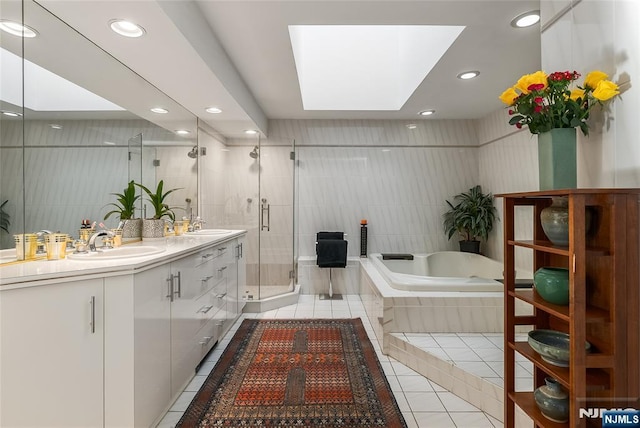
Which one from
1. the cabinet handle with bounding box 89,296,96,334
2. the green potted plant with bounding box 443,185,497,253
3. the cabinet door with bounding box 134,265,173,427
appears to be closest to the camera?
the cabinet handle with bounding box 89,296,96,334

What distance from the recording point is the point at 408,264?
13.4 feet

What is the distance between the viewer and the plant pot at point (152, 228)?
7.93ft

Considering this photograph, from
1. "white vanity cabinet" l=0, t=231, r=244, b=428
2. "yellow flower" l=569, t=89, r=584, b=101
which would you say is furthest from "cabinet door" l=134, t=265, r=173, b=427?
"yellow flower" l=569, t=89, r=584, b=101

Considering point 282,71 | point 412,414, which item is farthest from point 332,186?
point 412,414

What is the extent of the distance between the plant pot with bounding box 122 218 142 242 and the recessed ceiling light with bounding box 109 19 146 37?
1241 millimetres

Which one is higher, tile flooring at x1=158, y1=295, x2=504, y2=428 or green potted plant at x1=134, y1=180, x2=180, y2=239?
green potted plant at x1=134, y1=180, x2=180, y2=239

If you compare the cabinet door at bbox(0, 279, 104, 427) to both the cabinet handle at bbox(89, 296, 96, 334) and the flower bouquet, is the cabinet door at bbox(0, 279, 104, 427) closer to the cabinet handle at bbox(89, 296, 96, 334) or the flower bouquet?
the cabinet handle at bbox(89, 296, 96, 334)

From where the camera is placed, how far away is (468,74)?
2.75 meters

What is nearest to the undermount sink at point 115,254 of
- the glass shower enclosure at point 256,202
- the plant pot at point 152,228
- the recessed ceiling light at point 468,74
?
the plant pot at point 152,228

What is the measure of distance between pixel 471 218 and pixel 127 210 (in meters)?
3.81

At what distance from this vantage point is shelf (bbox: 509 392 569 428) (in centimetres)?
116

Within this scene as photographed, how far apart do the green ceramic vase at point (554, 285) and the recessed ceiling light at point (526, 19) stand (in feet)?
5.25

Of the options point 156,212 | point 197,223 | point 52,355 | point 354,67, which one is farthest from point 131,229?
point 354,67

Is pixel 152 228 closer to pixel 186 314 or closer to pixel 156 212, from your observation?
pixel 156 212
